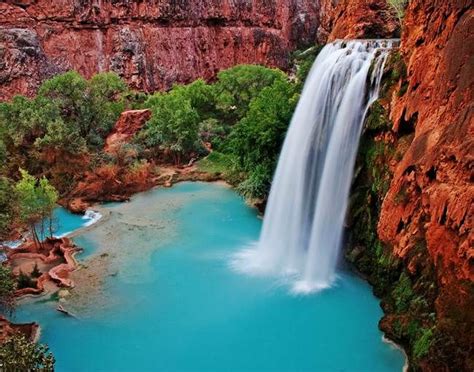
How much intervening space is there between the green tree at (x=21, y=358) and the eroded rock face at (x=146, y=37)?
2510 centimetres

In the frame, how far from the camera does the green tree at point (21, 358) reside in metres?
7.71

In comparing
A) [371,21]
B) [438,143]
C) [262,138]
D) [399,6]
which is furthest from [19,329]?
[399,6]

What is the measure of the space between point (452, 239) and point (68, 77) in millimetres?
19889

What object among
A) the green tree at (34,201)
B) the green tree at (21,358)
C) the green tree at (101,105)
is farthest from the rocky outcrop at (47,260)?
the green tree at (101,105)

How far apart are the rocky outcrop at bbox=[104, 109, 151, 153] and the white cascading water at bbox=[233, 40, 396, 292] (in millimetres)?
12199

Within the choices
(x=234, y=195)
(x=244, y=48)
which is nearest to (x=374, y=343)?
(x=234, y=195)

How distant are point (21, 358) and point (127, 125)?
1984cm

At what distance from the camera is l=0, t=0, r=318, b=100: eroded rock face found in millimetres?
30234

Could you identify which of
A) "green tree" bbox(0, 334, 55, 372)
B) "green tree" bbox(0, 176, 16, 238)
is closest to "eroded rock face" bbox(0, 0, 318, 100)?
"green tree" bbox(0, 176, 16, 238)

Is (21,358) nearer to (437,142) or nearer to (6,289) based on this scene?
(6,289)

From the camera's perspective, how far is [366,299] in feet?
41.1

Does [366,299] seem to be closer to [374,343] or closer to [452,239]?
[374,343]

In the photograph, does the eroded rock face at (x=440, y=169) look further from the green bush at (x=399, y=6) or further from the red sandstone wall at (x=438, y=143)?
the green bush at (x=399, y=6)

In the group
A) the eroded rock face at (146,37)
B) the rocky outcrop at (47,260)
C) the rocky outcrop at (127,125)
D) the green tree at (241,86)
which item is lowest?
the rocky outcrop at (47,260)
